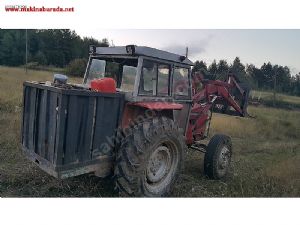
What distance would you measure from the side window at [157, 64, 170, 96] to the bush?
1446 mm

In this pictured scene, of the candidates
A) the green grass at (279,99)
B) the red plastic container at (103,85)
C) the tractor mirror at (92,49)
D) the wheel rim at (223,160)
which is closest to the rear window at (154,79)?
the red plastic container at (103,85)

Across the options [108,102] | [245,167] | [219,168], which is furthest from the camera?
[245,167]

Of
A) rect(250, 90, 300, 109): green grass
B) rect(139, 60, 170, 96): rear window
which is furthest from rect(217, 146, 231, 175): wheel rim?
rect(250, 90, 300, 109): green grass

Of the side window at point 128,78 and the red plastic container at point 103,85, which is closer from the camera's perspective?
the red plastic container at point 103,85

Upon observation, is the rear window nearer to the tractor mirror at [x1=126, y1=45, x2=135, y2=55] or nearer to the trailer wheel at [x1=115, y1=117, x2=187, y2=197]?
the tractor mirror at [x1=126, y1=45, x2=135, y2=55]

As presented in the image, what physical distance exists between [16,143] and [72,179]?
6.57ft

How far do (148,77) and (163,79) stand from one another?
Answer: 1.26ft

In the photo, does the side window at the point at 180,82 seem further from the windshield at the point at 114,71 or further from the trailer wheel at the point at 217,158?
the trailer wheel at the point at 217,158

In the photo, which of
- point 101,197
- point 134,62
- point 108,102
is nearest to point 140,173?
point 101,197

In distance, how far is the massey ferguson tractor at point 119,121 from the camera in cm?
348

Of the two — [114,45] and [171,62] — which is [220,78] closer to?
[171,62]

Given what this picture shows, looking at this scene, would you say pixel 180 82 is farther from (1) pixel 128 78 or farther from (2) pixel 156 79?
(1) pixel 128 78

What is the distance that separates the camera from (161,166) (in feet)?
15.1

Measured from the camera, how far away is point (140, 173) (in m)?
3.94
